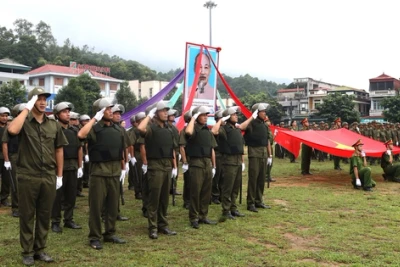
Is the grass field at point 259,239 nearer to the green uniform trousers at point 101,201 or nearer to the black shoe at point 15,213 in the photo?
the black shoe at point 15,213

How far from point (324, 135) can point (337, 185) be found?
7.38 feet

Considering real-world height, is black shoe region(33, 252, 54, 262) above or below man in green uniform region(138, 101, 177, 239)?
below

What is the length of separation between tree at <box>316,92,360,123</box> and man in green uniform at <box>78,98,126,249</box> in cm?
3822

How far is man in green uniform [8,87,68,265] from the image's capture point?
4719 mm

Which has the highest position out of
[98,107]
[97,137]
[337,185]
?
[98,107]

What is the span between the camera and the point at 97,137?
18.1 feet

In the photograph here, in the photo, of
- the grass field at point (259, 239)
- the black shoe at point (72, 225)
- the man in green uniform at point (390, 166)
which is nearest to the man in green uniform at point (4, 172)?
the grass field at point (259, 239)

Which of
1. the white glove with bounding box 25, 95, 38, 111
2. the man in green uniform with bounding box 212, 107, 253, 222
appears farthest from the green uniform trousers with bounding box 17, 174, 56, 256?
the man in green uniform with bounding box 212, 107, 253, 222

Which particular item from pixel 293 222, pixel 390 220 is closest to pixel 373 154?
pixel 390 220

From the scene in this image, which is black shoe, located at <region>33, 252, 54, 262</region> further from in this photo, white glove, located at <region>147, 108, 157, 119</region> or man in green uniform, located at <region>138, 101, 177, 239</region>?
white glove, located at <region>147, 108, 157, 119</region>

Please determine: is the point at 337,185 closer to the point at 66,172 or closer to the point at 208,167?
the point at 208,167

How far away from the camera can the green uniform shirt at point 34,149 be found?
4727mm

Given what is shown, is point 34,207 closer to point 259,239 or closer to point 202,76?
point 259,239

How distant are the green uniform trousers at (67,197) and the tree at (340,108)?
37.7 metres
